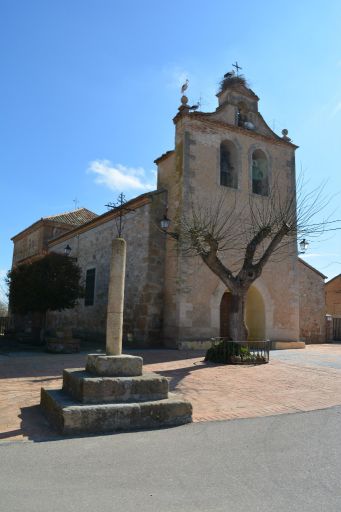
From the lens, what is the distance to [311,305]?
768 inches

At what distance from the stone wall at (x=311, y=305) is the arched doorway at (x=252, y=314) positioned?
12.5 feet

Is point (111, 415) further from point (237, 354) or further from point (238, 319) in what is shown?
point (238, 319)

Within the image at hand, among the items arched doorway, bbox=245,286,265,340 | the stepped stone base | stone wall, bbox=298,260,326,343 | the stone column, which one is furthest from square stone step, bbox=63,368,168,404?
stone wall, bbox=298,260,326,343

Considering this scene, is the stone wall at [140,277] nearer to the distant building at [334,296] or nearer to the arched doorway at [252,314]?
the arched doorway at [252,314]

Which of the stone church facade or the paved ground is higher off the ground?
the stone church facade

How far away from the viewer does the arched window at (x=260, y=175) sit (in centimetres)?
1703

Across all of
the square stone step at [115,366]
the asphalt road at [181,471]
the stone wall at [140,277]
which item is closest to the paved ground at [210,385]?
the asphalt road at [181,471]

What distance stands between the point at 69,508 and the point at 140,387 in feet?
8.15

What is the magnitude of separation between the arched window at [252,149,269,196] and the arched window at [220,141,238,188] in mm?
1268

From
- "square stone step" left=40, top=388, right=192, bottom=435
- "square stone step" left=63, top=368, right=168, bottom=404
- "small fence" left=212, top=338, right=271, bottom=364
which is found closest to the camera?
"square stone step" left=40, top=388, right=192, bottom=435

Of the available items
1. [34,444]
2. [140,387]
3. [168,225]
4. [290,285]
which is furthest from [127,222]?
[34,444]

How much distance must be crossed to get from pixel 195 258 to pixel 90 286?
6.89 meters

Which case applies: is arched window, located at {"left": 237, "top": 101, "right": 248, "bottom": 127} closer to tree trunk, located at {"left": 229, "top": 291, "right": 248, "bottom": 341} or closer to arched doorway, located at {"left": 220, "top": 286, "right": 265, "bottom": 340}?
arched doorway, located at {"left": 220, "top": 286, "right": 265, "bottom": 340}

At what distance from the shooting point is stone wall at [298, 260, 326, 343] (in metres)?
19.4
